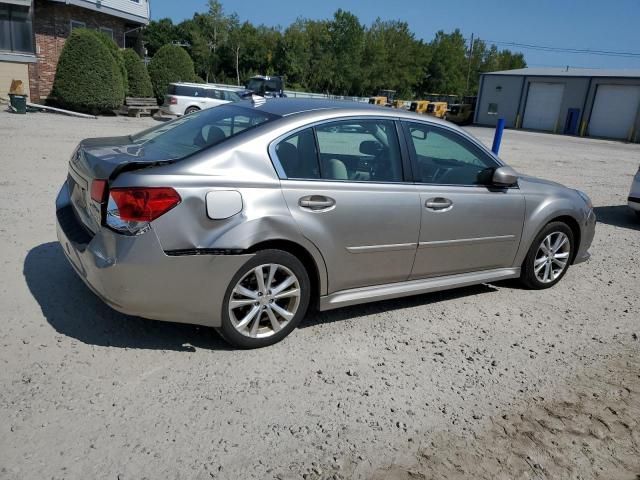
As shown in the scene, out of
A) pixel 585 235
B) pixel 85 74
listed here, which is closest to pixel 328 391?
pixel 585 235

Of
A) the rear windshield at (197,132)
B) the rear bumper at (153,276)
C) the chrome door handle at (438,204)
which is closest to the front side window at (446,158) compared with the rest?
the chrome door handle at (438,204)

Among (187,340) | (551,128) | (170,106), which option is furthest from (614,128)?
(187,340)

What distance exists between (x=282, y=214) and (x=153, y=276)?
877 mm

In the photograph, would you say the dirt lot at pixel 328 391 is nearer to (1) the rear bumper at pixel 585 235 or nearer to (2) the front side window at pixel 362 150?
(1) the rear bumper at pixel 585 235

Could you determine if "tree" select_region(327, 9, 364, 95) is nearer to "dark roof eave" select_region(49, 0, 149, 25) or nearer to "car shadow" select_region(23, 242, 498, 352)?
"dark roof eave" select_region(49, 0, 149, 25)

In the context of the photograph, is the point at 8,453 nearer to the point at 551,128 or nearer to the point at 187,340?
the point at 187,340

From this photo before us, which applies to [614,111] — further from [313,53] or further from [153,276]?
[153,276]

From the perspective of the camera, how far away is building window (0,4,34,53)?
22359mm

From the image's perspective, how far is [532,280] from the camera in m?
5.16

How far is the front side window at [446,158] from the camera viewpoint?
13.9 feet

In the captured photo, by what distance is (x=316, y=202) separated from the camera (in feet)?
11.9

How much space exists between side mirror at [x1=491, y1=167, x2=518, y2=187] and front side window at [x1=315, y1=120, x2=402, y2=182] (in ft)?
2.98

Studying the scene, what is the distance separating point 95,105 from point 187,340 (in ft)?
70.9

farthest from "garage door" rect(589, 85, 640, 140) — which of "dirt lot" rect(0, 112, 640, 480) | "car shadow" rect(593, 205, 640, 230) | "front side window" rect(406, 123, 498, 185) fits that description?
"front side window" rect(406, 123, 498, 185)
